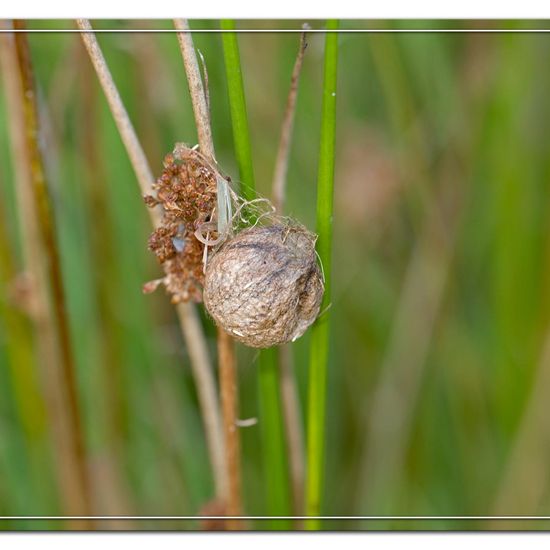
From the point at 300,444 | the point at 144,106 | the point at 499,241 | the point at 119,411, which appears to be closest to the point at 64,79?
the point at 144,106

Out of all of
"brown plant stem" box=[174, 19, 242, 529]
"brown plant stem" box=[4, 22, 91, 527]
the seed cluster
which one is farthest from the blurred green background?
the seed cluster

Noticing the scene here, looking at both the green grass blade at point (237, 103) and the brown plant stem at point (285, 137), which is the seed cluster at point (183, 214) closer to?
the green grass blade at point (237, 103)

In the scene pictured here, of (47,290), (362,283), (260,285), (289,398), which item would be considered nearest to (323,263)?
(260,285)

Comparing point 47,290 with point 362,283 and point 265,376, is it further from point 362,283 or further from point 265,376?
point 362,283

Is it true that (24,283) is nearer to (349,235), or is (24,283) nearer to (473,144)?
(349,235)

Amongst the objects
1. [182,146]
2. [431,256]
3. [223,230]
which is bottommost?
[431,256]
